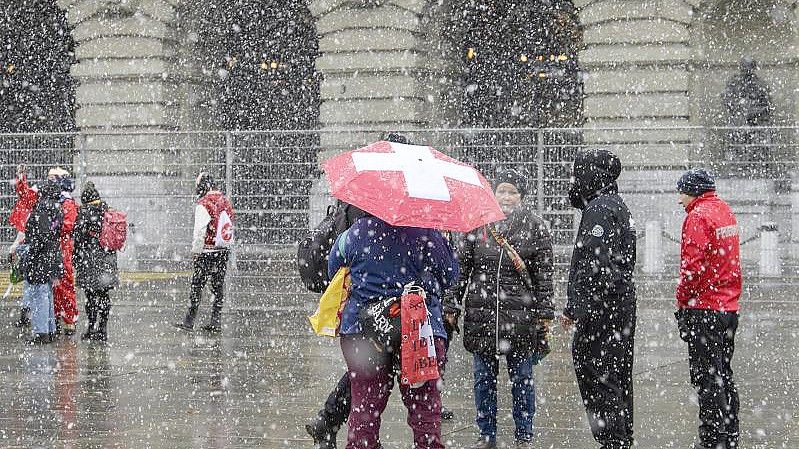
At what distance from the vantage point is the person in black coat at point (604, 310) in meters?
7.81

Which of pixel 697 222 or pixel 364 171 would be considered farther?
pixel 697 222

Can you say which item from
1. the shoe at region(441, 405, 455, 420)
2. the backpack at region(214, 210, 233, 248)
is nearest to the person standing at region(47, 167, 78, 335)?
the backpack at region(214, 210, 233, 248)

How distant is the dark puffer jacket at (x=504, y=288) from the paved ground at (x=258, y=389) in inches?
27.0

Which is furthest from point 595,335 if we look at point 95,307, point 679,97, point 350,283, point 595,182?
point 679,97

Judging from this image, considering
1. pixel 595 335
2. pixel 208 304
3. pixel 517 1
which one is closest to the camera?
pixel 595 335

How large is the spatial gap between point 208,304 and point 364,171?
34.6 feet

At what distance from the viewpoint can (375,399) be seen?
7082 millimetres

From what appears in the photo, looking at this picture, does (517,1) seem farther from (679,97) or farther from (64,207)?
Result: (64,207)

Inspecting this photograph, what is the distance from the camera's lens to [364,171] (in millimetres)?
7031

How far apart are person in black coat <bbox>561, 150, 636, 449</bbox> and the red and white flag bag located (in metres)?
1.19

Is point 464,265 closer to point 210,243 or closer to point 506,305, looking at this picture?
point 506,305

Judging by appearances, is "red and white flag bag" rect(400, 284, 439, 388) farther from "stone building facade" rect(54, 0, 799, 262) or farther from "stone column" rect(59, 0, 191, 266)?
"stone column" rect(59, 0, 191, 266)

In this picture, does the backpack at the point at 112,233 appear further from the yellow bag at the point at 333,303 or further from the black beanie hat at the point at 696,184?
the yellow bag at the point at 333,303

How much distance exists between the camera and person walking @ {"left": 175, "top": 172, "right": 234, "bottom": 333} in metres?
14.6
